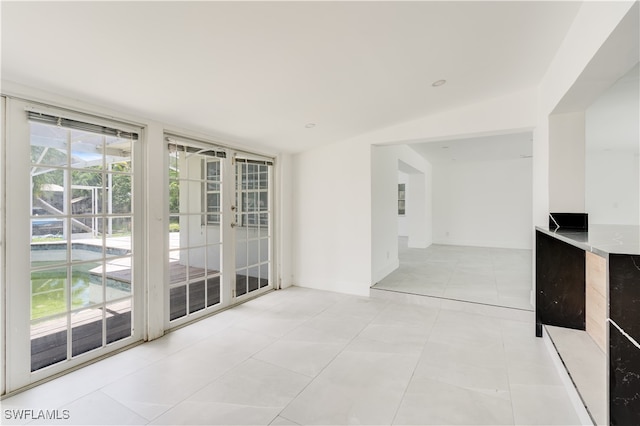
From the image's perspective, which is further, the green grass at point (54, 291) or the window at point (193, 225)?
the window at point (193, 225)

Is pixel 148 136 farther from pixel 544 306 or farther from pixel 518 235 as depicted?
pixel 518 235

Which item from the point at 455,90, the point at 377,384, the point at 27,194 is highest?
the point at 455,90

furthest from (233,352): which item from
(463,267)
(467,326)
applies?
(463,267)

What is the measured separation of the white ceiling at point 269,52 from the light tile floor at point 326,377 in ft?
7.11

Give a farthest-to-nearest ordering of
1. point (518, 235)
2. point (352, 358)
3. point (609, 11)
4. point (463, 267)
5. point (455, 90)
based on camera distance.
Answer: point (518, 235), point (463, 267), point (455, 90), point (352, 358), point (609, 11)

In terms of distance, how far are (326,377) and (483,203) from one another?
7.49 metres

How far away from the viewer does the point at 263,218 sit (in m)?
4.41

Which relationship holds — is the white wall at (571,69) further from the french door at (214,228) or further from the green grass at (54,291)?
the green grass at (54,291)

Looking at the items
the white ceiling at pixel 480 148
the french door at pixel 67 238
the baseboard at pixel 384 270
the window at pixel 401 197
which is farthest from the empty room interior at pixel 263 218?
the window at pixel 401 197

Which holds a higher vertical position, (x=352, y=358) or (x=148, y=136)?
(x=148, y=136)

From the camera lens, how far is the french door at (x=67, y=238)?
2.04 meters

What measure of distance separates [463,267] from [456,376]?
3.70 m

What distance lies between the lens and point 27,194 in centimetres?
208

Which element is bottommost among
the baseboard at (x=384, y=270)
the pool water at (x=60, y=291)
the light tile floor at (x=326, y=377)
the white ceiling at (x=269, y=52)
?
the light tile floor at (x=326, y=377)
